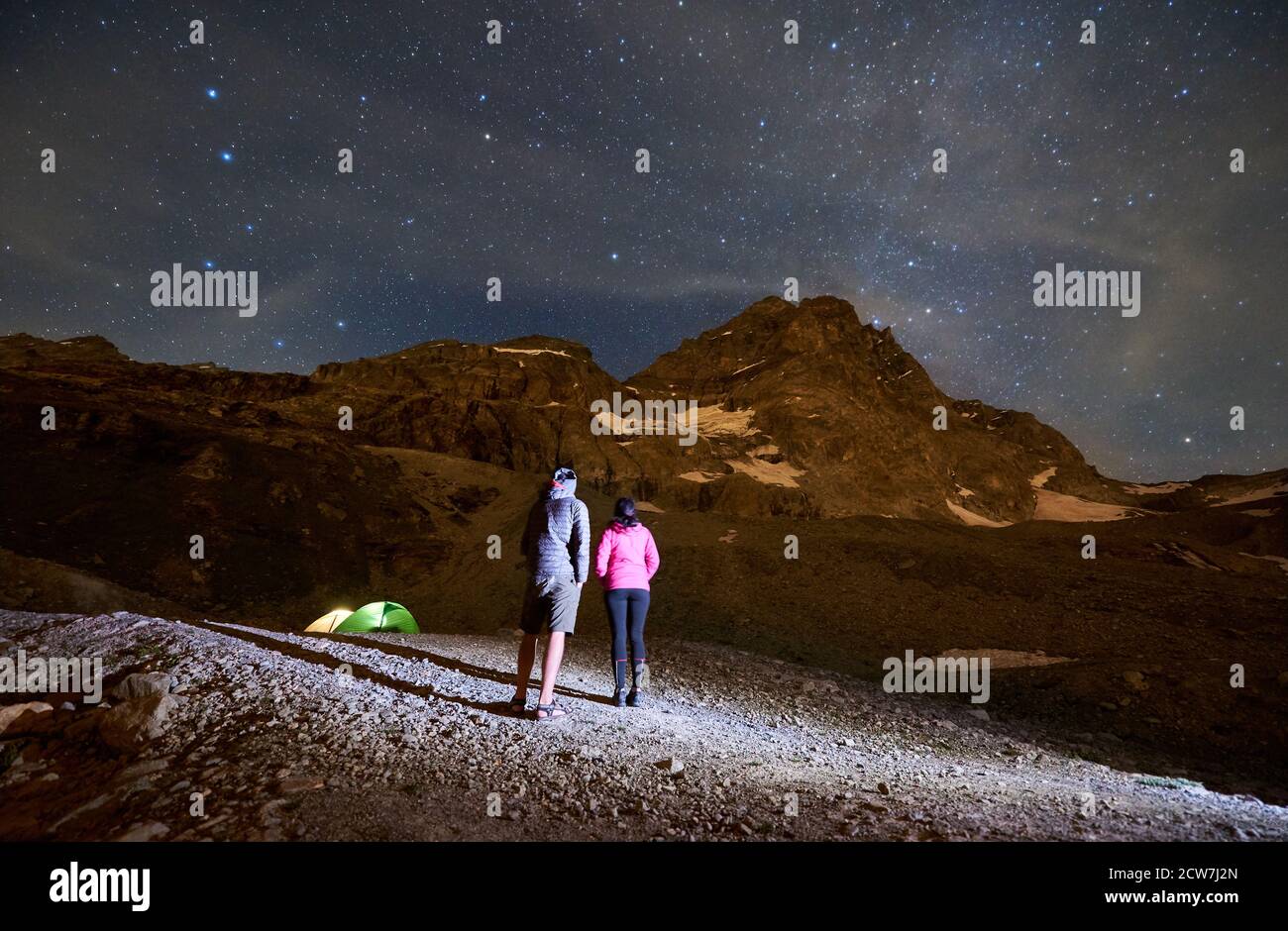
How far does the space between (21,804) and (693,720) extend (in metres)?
5.31

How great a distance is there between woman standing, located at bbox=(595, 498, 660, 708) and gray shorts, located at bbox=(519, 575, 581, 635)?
3.00ft

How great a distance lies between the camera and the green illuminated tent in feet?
41.4

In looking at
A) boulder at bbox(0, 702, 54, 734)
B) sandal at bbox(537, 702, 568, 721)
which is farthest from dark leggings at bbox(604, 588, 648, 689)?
boulder at bbox(0, 702, 54, 734)

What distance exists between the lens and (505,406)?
50.6m

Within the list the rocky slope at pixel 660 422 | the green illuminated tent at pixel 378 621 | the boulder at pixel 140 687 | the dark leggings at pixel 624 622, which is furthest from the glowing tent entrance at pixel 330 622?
the rocky slope at pixel 660 422

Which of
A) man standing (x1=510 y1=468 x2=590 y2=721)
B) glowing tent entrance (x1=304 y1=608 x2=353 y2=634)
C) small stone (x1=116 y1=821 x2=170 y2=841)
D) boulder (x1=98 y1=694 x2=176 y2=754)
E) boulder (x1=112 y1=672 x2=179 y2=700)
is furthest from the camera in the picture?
glowing tent entrance (x1=304 y1=608 x2=353 y2=634)

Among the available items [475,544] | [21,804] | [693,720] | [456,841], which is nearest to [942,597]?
[693,720]

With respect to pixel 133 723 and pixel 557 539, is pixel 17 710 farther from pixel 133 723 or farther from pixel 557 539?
pixel 557 539

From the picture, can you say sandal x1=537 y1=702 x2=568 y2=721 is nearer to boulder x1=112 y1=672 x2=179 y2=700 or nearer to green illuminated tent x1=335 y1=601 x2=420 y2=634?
boulder x1=112 y1=672 x2=179 y2=700

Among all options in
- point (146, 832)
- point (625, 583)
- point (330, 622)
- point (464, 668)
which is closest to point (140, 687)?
point (146, 832)

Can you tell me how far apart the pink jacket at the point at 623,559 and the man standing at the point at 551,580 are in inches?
29.0

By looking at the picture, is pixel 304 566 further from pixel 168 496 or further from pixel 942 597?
pixel 942 597

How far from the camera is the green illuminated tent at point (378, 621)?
12625 mm

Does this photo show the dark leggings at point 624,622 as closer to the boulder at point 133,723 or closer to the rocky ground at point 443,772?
the rocky ground at point 443,772
